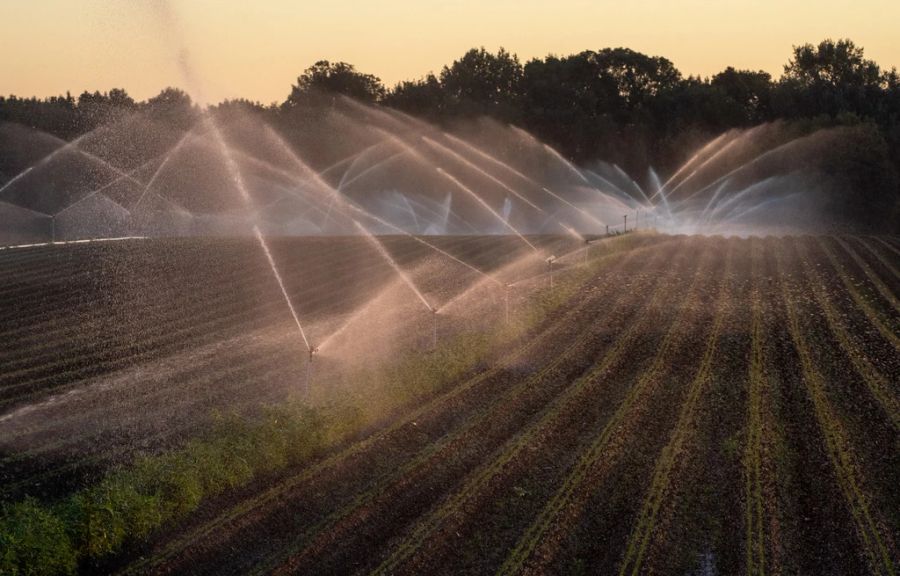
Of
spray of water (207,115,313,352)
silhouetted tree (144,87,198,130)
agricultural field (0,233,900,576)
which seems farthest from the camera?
silhouetted tree (144,87,198,130)

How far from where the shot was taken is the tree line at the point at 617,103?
85625 millimetres

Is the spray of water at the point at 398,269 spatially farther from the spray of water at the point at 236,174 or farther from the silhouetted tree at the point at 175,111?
the silhouetted tree at the point at 175,111

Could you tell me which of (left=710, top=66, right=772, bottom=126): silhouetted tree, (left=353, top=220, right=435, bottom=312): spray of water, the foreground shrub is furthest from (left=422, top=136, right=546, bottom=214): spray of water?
the foreground shrub

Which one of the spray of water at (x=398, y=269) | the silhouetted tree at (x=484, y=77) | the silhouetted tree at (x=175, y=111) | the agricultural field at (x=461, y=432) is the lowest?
the agricultural field at (x=461, y=432)

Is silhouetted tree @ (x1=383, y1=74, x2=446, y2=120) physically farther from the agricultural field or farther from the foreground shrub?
the foreground shrub

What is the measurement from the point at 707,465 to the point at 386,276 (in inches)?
1069

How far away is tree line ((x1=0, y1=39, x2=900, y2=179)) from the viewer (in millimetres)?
85625

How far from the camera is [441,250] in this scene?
5369 centimetres

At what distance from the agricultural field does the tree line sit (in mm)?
53540

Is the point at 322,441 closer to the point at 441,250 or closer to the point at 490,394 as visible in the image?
the point at 490,394

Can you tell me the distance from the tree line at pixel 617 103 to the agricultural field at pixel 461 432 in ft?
176

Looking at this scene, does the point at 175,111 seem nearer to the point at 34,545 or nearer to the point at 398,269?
the point at 398,269

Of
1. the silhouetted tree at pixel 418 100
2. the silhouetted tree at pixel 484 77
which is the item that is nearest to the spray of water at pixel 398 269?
the silhouetted tree at pixel 418 100

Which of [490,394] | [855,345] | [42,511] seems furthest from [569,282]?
[42,511]
